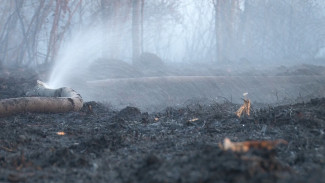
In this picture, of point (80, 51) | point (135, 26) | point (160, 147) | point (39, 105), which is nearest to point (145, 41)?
point (80, 51)

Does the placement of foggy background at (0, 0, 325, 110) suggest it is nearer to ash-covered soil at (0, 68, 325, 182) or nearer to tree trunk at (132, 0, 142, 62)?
tree trunk at (132, 0, 142, 62)

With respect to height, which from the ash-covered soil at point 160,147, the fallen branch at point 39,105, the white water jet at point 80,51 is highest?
the white water jet at point 80,51

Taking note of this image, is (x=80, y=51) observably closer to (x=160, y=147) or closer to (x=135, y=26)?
(x=135, y=26)

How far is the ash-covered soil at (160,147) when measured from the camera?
2.72 m

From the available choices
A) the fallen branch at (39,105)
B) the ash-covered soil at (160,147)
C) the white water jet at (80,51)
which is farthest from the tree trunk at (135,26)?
the ash-covered soil at (160,147)

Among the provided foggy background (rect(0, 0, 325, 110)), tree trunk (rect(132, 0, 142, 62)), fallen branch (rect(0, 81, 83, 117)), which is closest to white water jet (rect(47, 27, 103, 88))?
foggy background (rect(0, 0, 325, 110))

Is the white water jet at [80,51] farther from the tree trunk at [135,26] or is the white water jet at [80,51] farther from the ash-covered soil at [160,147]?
the ash-covered soil at [160,147]

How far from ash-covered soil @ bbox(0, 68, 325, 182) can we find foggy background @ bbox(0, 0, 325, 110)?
5533 mm

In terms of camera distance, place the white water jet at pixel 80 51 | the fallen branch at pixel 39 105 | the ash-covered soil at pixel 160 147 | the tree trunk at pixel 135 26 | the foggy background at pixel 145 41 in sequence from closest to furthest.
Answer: the ash-covered soil at pixel 160 147
the fallen branch at pixel 39 105
the foggy background at pixel 145 41
the white water jet at pixel 80 51
the tree trunk at pixel 135 26

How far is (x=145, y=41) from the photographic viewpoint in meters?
30.7

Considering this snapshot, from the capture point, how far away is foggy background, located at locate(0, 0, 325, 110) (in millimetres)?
13758

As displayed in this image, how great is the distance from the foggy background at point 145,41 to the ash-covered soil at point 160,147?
18.2 feet

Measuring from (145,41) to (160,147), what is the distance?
26.8 meters

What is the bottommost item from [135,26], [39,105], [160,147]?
[160,147]
